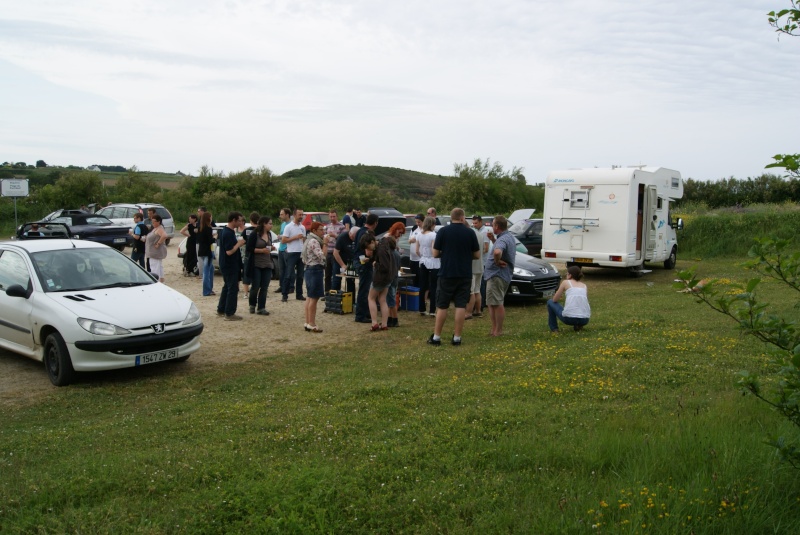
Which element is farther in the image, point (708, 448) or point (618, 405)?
point (618, 405)

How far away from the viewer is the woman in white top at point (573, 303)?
9.97 m

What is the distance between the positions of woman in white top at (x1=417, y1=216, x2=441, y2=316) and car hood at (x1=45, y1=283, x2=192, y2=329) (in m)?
4.96

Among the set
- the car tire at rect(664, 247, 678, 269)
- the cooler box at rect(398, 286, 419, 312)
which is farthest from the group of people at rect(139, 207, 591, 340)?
the car tire at rect(664, 247, 678, 269)

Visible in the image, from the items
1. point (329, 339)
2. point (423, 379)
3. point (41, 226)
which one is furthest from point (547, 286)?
point (41, 226)

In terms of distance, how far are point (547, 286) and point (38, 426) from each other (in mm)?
10242

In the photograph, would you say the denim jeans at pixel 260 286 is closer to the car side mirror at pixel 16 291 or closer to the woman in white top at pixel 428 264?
the woman in white top at pixel 428 264

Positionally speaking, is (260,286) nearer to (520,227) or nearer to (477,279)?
(477,279)

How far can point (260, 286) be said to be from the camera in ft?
41.6

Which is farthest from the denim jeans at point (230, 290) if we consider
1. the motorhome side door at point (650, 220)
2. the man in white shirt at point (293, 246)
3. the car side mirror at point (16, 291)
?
the motorhome side door at point (650, 220)

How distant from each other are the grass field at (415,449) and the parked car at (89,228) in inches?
776

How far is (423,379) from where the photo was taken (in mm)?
7520

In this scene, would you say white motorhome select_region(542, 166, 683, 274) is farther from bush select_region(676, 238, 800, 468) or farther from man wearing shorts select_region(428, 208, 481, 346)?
bush select_region(676, 238, 800, 468)

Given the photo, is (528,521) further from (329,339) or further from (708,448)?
(329,339)

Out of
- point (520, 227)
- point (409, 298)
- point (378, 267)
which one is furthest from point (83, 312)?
point (520, 227)
